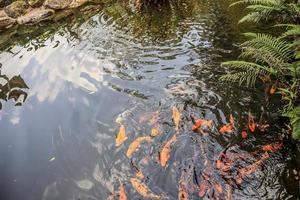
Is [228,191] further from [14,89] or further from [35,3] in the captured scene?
[35,3]

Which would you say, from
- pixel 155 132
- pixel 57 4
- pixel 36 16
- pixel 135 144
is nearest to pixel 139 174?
pixel 135 144

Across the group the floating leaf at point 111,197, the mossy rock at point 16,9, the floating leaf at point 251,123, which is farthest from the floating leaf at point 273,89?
the mossy rock at point 16,9

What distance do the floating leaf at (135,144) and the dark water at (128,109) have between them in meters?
0.08

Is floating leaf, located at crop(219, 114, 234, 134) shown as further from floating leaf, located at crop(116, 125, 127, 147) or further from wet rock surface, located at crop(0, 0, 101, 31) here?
wet rock surface, located at crop(0, 0, 101, 31)

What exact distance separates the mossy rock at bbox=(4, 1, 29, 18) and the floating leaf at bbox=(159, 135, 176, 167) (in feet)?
32.8

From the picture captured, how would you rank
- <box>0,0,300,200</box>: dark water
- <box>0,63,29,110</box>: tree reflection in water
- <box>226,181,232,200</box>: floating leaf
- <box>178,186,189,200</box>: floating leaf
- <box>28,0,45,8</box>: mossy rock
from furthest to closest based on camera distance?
<box>28,0,45,8</box>: mossy rock < <box>0,63,29,110</box>: tree reflection in water < <box>0,0,300,200</box>: dark water < <box>178,186,189,200</box>: floating leaf < <box>226,181,232,200</box>: floating leaf

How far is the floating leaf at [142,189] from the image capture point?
3.53 metres

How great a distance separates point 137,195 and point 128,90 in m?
2.38

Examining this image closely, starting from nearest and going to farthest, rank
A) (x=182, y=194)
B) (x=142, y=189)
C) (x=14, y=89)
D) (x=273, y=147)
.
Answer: (x=182, y=194) → (x=142, y=189) → (x=273, y=147) → (x=14, y=89)

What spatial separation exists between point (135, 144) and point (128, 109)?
0.90 m

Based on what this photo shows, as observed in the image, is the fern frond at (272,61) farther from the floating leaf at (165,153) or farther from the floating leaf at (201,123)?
the floating leaf at (165,153)

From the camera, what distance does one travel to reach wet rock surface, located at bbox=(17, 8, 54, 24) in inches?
443

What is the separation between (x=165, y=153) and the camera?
13.3 feet

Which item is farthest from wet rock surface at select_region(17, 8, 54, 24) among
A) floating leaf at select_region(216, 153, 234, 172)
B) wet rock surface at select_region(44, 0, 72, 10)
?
floating leaf at select_region(216, 153, 234, 172)
